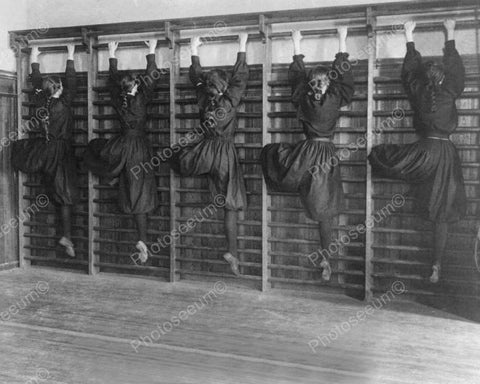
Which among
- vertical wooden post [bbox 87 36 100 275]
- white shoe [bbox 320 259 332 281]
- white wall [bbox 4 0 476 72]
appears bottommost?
white shoe [bbox 320 259 332 281]

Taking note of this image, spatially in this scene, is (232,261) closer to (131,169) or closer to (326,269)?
(326,269)

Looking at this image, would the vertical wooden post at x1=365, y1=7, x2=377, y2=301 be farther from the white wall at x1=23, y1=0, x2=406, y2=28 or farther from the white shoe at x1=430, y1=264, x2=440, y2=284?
the white shoe at x1=430, y1=264, x2=440, y2=284

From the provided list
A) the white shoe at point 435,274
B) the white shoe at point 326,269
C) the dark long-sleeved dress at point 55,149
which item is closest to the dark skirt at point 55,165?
the dark long-sleeved dress at point 55,149

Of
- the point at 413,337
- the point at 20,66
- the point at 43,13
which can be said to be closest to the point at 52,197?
the point at 20,66

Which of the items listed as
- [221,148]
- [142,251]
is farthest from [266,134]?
[142,251]

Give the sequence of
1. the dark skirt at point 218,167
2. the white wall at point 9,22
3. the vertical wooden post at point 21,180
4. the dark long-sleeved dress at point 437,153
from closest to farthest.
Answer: the dark long-sleeved dress at point 437,153 < the dark skirt at point 218,167 < the white wall at point 9,22 < the vertical wooden post at point 21,180

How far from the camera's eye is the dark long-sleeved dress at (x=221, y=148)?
571cm

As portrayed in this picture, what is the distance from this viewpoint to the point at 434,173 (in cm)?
508

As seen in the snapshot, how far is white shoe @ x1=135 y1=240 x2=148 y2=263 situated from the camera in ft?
20.2

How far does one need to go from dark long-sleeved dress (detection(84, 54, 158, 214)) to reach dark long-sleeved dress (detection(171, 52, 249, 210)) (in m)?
0.51

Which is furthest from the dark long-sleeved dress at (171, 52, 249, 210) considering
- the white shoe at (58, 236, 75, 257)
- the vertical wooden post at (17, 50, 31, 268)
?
the vertical wooden post at (17, 50, 31, 268)

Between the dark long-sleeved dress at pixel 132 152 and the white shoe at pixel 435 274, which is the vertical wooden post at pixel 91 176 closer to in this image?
the dark long-sleeved dress at pixel 132 152

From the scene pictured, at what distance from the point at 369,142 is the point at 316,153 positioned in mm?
519

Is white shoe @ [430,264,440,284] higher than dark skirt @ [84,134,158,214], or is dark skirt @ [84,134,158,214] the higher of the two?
dark skirt @ [84,134,158,214]
